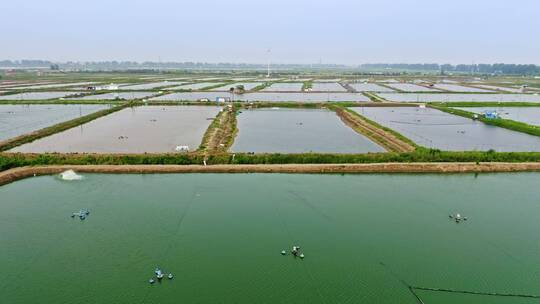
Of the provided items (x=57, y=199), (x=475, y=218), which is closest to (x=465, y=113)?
(x=475, y=218)

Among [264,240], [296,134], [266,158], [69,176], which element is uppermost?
[296,134]

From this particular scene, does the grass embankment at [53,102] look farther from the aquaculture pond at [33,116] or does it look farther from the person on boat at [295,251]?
the person on boat at [295,251]

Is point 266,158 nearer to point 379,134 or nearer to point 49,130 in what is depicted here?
point 379,134

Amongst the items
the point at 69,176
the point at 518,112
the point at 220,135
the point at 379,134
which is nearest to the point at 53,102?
the point at 220,135

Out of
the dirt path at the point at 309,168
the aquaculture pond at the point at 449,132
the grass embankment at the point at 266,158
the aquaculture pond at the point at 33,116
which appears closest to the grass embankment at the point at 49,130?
the aquaculture pond at the point at 33,116

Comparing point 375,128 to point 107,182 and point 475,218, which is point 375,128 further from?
point 107,182

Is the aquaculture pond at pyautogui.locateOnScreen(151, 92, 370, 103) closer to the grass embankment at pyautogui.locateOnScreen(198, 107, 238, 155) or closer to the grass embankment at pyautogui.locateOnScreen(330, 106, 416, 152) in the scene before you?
the grass embankment at pyautogui.locateOnScreen(330, 106, 416, 152)

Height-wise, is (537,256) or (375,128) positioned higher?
(375,128)
